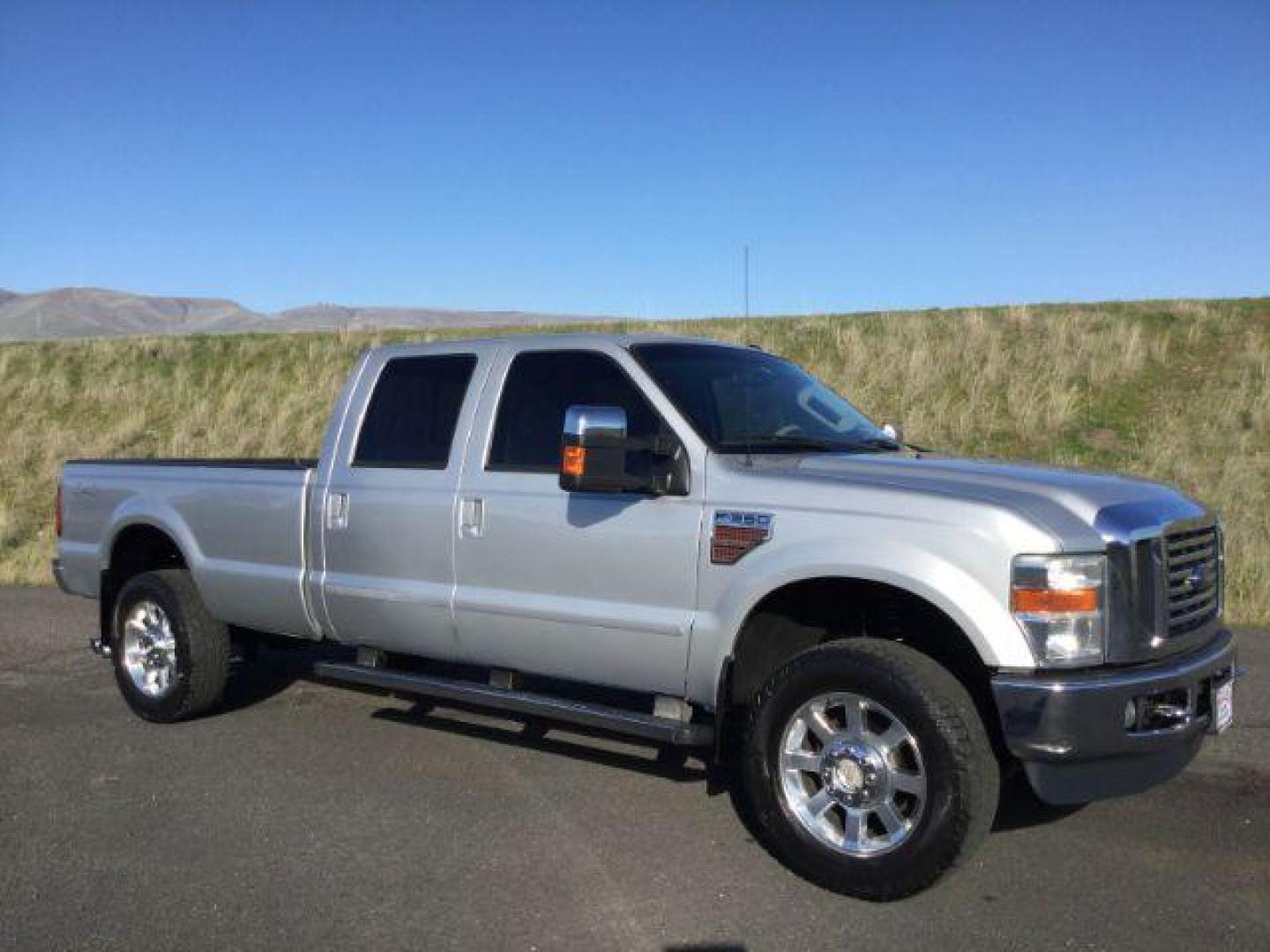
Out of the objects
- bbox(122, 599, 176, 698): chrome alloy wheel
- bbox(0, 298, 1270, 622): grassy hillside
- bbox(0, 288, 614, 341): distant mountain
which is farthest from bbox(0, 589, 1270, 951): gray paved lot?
bbox(0, 288, 614, 341): distant mountain

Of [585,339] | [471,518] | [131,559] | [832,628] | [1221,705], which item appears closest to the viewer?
[1221,705]

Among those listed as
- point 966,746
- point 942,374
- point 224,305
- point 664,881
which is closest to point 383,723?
point 664,881

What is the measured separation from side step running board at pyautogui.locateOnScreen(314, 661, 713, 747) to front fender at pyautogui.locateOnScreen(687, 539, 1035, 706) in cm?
20

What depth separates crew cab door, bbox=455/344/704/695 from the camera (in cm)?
482

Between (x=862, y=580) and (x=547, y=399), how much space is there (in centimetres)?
182

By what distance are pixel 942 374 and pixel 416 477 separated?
1470cm

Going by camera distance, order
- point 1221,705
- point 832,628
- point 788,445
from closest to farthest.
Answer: point 1221,705, point 832,628, point 788,445

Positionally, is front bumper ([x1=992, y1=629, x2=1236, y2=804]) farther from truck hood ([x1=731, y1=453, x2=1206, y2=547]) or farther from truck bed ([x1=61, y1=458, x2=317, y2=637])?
truck bed ([x1=61, y1=458, x2=317, y2=637])

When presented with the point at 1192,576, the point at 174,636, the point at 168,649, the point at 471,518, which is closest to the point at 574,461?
the point at 471,518

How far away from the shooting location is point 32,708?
6.91 metres

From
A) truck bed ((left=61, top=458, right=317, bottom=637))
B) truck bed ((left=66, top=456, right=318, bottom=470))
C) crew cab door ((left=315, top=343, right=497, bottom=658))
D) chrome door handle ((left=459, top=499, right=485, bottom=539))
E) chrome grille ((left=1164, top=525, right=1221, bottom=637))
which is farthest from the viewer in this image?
truck bed ((left=66, top=456, right=318, bottom=470))

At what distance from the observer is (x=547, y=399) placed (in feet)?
18.1

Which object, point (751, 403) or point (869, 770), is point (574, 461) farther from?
point (869, 770)

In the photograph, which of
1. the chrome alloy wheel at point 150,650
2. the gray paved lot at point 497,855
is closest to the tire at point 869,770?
the gray paved lot at point 497,855
